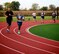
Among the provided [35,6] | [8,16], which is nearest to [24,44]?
[8,16]

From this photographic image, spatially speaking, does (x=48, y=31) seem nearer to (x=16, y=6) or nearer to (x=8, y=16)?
(x=8, y=16)

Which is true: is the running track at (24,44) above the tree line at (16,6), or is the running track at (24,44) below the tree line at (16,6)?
below

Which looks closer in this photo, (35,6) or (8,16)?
(35,6)

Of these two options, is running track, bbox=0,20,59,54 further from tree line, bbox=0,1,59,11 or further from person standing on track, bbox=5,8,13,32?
tree line, bbox=0,1,59,11

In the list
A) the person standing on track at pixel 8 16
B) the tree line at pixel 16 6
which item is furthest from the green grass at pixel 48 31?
the person standing on track at pixel 8 16

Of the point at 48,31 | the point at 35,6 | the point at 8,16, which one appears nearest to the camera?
the point at 35,6

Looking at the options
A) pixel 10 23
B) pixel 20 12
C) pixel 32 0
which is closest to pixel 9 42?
pixel 10 23

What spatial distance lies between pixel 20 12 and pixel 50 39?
0.96 m

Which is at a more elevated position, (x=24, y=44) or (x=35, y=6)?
(x=35, y=6)

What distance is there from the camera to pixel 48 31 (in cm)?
480

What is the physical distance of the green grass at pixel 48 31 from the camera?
15.0 feet

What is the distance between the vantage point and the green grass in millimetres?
4559

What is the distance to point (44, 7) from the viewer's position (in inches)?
168

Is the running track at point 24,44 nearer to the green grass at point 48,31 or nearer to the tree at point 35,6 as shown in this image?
the green grass at point 48,31
